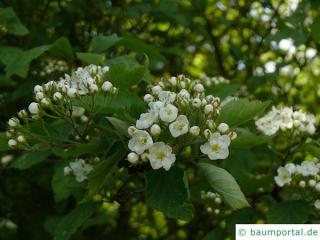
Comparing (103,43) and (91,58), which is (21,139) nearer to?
(91,58)

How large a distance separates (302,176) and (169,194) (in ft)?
2.69

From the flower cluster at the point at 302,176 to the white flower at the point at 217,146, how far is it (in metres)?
0.66

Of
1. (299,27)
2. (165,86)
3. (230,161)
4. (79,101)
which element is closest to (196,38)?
(299,27)

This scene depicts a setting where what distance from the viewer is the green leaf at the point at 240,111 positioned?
234 cm

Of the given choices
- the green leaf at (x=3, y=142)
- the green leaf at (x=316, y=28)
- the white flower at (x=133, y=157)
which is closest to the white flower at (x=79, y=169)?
the green leaf at (x=3, y=142)

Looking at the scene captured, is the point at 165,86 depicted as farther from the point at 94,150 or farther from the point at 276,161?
the point at 276,161

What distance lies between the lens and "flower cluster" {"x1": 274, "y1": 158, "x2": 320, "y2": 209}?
276 cm

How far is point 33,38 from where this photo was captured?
4156 millimetres

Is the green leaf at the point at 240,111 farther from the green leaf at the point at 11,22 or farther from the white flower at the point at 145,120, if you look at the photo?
the green leaf at the point at 11,22

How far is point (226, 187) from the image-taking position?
2.25 m

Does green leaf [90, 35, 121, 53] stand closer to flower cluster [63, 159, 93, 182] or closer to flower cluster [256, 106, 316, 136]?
flower cluster [63, 159, 93, 182]

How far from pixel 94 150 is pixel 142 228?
286cm

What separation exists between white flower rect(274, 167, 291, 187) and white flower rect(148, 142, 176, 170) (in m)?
0.84

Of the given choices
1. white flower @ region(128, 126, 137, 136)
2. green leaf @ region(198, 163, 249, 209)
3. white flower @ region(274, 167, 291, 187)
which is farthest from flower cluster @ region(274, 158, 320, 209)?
white flower @ region(128, 126, 137, 136)
